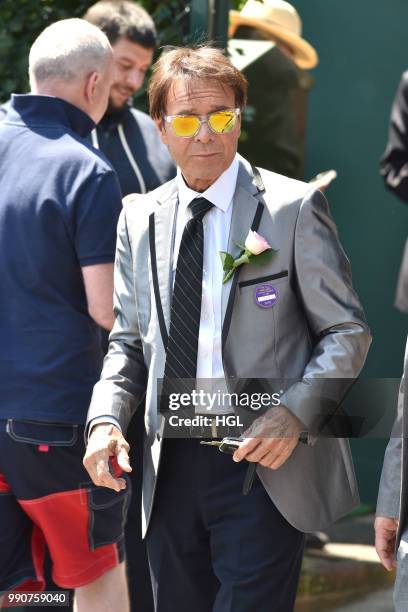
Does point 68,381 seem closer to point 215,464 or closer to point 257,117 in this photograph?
point 215,464

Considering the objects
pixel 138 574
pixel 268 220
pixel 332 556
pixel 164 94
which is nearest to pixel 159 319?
pixel 268 220

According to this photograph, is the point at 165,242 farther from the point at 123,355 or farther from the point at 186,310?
the point at 123,355

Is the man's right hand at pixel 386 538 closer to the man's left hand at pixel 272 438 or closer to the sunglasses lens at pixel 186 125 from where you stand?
the man's left hand at pixel 272 438

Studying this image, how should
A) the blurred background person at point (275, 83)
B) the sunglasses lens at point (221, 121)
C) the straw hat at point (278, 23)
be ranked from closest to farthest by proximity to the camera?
the sunglasses lens at point (221, 121), the straw hat at point (278, 23), the blurred background person at point (275, 83)

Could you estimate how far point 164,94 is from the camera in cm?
350

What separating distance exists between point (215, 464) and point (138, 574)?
5.35 feet

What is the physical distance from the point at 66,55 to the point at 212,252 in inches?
42.3

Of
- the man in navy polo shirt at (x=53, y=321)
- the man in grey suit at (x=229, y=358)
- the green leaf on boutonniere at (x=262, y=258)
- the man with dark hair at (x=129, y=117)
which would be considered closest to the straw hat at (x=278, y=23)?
the man with dark hair at (x=129, y=117)

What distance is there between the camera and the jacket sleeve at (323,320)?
322cm

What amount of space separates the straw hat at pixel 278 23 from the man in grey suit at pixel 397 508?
3472 mm

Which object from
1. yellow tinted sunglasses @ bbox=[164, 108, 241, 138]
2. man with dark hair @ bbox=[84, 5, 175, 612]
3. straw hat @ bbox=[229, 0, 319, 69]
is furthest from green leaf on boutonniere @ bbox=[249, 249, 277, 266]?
straw hat @ bbox=[229, 0, 319, 69]

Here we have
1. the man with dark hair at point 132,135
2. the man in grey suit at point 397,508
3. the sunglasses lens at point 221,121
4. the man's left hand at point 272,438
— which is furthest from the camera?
the man with dark hair at point 132,135

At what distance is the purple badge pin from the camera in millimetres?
3328

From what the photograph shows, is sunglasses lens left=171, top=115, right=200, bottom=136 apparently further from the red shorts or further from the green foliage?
the green foliage
